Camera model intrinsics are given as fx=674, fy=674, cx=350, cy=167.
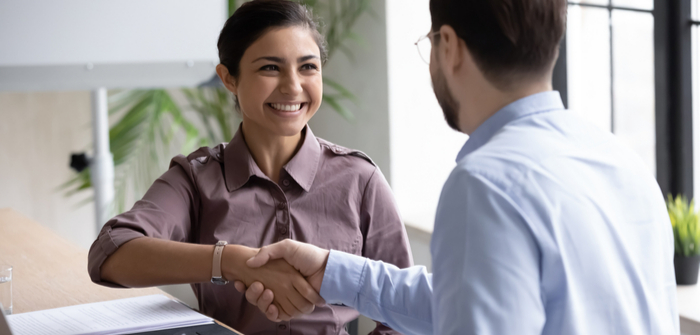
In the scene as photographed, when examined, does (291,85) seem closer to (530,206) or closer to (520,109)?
(520,109)

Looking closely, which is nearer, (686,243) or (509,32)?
(509,32)

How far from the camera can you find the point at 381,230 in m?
1.44

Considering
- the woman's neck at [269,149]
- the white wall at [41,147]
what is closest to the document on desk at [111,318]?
the woman's neck at [269,149]

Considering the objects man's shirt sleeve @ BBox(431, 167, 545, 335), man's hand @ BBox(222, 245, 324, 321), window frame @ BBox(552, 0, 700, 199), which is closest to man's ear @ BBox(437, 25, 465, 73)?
man's shirt sleeve @ BBox(431, 167, 545, 335)

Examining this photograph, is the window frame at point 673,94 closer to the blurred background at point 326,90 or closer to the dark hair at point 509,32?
the blurred background at point 326,90

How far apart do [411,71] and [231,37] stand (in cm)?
151

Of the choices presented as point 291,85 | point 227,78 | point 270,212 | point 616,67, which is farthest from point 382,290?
point 616,67

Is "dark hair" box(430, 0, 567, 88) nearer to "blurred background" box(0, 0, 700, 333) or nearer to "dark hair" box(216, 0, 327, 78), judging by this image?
"dark hair" box(216, 0, 327, 78)

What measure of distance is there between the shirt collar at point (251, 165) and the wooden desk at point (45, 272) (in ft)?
1.11

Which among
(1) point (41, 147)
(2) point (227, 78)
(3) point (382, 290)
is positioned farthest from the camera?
(1) point (41, 147)

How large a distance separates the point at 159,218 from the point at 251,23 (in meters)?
0.44

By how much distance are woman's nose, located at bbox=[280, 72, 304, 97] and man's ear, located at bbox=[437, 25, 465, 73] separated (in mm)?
561

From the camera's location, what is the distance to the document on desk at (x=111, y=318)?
1.18 meters

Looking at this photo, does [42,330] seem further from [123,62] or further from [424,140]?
[424,140]
